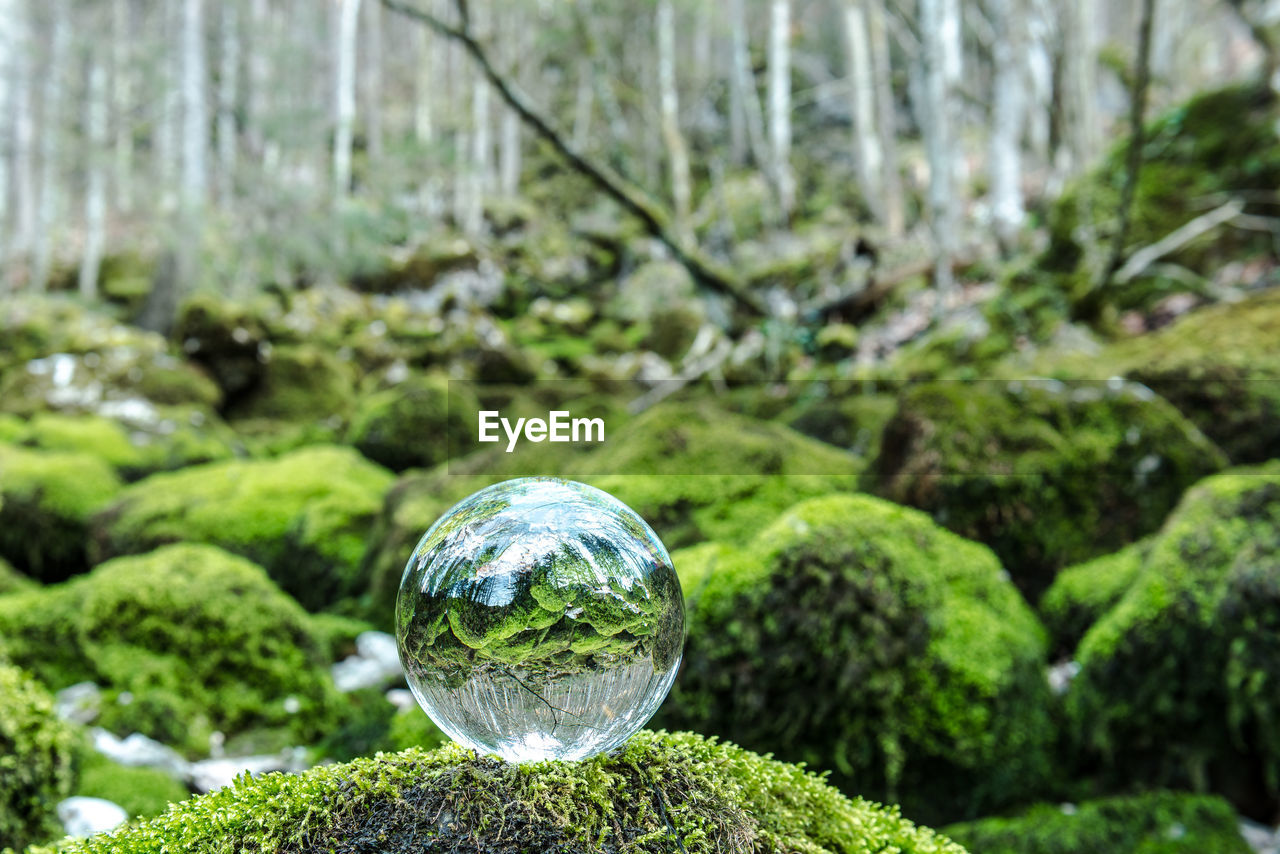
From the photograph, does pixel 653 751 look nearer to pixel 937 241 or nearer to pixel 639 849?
pixel 639 849

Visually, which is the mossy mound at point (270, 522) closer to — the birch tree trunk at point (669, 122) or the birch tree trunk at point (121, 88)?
the birch tree trunk at point (669, 122)

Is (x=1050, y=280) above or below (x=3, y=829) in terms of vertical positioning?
above

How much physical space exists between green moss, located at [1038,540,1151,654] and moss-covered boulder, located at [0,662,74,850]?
4.45m

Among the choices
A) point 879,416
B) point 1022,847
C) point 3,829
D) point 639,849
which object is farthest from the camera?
point 879,416

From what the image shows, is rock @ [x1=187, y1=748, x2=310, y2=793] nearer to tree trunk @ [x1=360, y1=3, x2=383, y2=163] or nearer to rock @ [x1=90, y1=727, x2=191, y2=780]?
rock @ [x1=90, y1=727, x2=191, y2=780]

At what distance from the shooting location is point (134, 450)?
10.1 metres

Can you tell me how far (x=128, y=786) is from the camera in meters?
3.63

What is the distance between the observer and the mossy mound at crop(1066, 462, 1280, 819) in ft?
10.8

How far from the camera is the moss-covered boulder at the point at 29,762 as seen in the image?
2.77 m

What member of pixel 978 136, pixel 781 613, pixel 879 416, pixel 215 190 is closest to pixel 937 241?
pixel 879 416

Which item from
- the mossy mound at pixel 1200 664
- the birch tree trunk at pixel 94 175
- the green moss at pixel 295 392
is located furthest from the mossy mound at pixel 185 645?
the birch tree trunk at pixel 94 175

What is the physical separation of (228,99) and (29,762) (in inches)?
886

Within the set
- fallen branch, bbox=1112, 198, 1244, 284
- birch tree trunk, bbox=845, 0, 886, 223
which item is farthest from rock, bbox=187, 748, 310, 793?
birch tree trunk, bbox=845, 0, 886, 223

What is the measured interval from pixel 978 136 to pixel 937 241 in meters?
19.9
